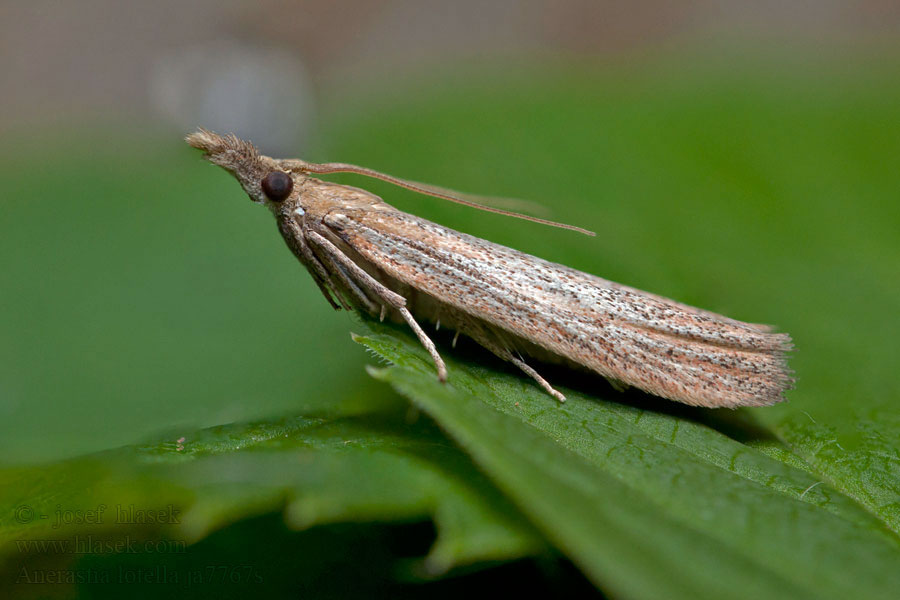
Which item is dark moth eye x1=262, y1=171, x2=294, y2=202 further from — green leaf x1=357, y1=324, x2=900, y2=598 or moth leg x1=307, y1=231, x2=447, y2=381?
green leaf x1=357, y1=324, x2=900, y2=598

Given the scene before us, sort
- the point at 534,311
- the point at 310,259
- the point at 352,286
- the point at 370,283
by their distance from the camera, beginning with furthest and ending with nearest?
the point at 310,259 < the point at 352,286 < the point at 370,283 < the point at 534,311

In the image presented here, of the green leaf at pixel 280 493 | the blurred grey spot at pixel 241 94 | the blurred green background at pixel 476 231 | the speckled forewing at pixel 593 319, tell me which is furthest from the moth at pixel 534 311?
the blurred grey spot at pixel 241 94

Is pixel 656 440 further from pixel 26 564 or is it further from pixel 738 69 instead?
pixel 738 69

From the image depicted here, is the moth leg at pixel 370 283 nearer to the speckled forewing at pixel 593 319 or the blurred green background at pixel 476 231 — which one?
the speckled forewing at pixel 593 319

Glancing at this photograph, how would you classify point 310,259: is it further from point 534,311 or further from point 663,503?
point 663,503

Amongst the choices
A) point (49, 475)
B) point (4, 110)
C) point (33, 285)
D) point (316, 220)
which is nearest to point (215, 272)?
point (33, 285)

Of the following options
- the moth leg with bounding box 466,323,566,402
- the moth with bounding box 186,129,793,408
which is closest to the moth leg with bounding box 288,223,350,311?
the moth with bounding box 186,129,793,408

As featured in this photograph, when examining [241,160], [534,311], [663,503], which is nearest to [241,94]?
[241,160]
